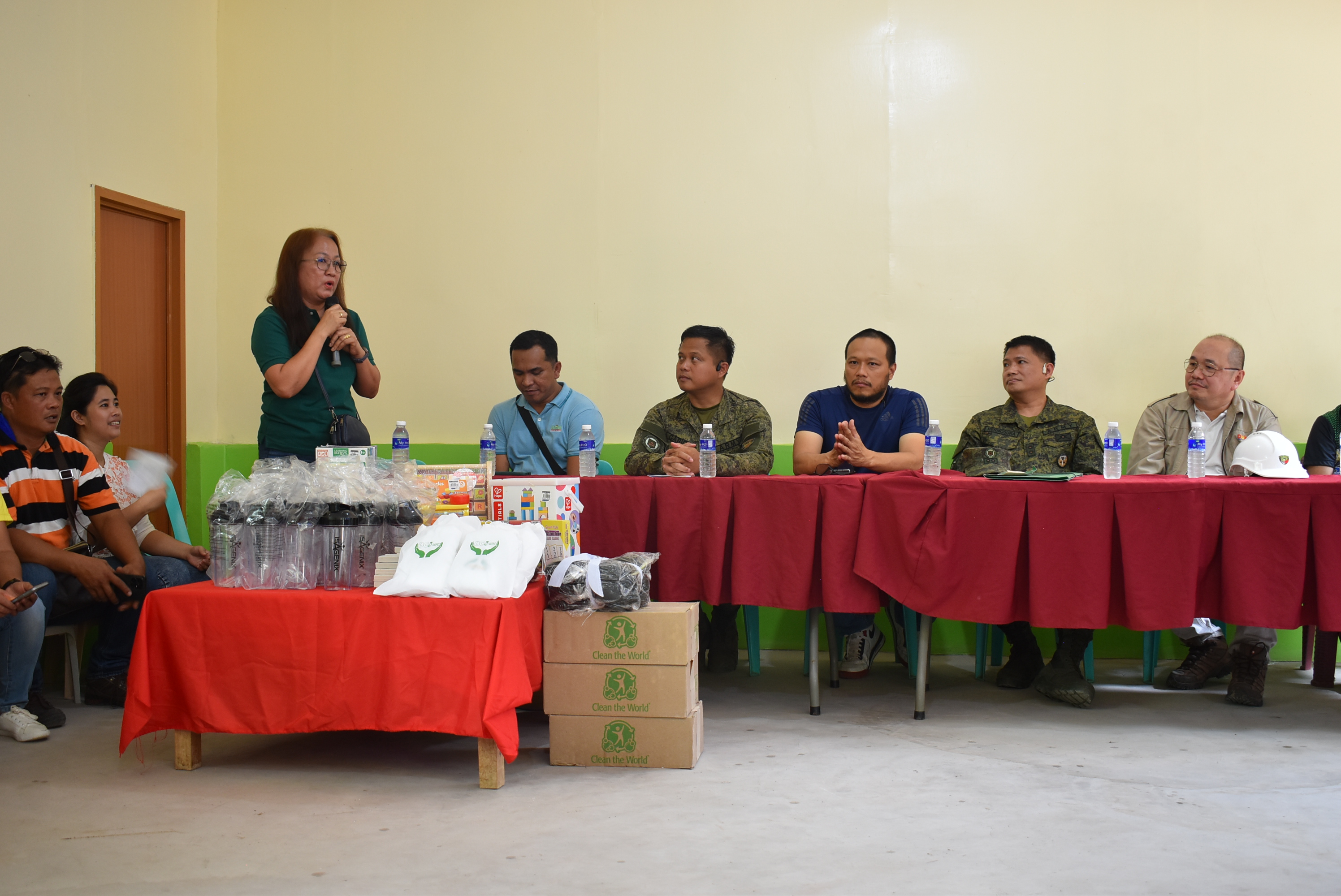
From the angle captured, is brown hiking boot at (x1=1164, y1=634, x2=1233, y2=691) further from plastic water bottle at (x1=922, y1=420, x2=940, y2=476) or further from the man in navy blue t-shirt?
plastic water bottle at (x1=922, y1=420, x2=940, y2=476)

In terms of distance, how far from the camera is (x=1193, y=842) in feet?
7.30

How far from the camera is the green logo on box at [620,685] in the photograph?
2777 mm

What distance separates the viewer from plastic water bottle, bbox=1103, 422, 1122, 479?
11.2 ft

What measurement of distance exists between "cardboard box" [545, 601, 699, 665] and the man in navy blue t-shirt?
129cm

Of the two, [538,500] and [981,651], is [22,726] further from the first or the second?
[981,651]

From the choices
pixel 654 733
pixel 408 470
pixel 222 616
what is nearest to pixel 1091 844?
pixel 654 733

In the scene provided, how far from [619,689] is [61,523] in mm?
2184

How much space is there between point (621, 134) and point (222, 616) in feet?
10.0

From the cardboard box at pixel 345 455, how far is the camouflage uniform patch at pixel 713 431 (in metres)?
1.21

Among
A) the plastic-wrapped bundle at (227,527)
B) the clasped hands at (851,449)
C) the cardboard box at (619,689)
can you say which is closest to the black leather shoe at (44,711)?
the plastic-wrapped bundle at (227,527)

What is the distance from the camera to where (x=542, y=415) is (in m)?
4.31

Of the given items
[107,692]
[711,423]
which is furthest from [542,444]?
[107,692]

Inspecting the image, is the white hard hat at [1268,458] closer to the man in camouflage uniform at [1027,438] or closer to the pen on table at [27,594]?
the man in camouflage uniform at [1027,438]

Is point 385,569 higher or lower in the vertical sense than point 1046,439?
lower
